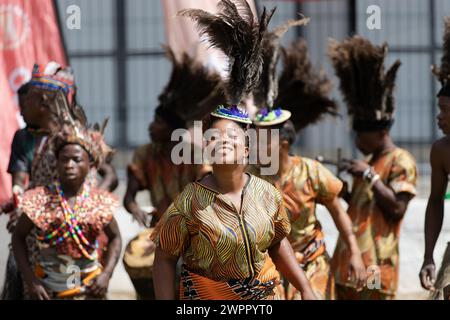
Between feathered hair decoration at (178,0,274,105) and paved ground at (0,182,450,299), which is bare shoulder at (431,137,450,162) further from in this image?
paved ground at (0,182,450,299)

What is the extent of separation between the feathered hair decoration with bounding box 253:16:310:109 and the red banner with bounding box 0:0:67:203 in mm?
2921

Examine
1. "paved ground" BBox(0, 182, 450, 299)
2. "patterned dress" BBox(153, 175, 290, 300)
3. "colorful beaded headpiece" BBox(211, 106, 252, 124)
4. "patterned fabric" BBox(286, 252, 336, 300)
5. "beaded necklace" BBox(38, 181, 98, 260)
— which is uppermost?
"colorful beaded headpiece" BBox(211, 106, 252, 124)

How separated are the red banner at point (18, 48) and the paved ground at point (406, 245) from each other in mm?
982

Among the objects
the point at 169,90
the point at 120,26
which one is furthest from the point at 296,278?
the point at 120,26

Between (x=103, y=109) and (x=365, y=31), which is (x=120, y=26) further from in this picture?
(x=365, y=31)

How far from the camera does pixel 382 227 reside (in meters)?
8.22

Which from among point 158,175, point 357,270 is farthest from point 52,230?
point 357,270

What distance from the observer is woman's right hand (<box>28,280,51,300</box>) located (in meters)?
7.17

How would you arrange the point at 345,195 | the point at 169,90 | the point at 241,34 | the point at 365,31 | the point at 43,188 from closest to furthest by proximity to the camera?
1. the point at 241,34
2. the point at 43,188
3. the point at 345,195
4. the point at 169,90
5. the point at 365,31

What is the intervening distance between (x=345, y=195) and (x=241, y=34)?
11.6 ft

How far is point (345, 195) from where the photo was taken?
844 centimetres

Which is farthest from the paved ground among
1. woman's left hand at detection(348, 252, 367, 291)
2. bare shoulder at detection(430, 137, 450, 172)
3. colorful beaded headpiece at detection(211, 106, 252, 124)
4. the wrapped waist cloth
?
colorful beaded headpiece at detection(211, 106, 252, 124)

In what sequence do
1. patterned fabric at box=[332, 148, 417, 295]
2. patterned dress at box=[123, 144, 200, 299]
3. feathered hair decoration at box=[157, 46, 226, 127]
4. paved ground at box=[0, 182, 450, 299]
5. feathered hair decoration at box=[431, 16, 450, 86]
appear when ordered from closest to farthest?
1. feathered hair decoration at box=[431, 16, 450, 86]
2. patterned fabric at box=[332, 148, 417, 295]
3. patterned dress at box=[123, 144, 200, 299]
4. feathered hair decoration at box=[157, 46, 226, 127]
5. paved ground at box=[0, 182, 450, 299]

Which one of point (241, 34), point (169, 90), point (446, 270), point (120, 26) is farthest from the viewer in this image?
point (120, 26)
